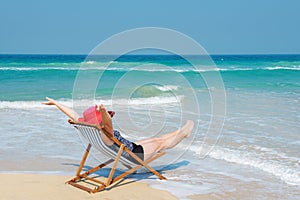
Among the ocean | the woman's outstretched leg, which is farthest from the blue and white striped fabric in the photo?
the ocean

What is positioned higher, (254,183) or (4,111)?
(254,183)

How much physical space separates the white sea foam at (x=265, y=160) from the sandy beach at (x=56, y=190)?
1.69m

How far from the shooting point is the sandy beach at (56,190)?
4.59m

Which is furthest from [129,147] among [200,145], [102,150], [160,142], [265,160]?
[200,145]

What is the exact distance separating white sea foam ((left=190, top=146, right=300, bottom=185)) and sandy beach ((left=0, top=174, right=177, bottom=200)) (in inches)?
66.4

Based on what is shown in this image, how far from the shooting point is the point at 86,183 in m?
5.11

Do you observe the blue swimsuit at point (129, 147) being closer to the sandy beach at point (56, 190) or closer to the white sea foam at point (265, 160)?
the sandy beach at point (56, 190)

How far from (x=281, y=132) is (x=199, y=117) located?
8.48ft

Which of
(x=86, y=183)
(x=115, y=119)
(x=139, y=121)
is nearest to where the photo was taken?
(x=86, y=183)

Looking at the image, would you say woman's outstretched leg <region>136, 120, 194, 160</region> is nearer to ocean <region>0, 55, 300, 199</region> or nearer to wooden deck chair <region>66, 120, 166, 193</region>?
wooden deck chair <region>66, 120, 166, 193</region>

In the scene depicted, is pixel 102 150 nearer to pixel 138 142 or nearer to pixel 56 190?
pixel 138 142

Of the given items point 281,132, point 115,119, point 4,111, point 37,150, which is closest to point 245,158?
point 281,132

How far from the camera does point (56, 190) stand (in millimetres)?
4762

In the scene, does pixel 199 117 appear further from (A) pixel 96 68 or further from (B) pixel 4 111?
(A) pixel 96 68
